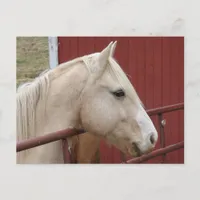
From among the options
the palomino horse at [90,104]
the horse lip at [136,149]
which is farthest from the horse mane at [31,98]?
the horse lip at [136,149]

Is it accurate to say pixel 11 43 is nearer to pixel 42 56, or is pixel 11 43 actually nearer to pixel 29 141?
pixel 42 56

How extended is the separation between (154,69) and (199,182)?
42 centimetres

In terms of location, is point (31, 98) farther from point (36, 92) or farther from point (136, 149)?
point (136, 149)

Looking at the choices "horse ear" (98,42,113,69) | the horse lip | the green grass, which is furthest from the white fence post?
the horse lip

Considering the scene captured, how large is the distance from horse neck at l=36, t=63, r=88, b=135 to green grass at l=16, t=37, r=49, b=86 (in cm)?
6

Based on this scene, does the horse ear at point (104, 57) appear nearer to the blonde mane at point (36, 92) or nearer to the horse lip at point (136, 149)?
the blonde mane at point (36, 92)

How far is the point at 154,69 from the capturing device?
154 centimetres

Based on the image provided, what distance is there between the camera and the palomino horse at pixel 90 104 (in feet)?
4.82

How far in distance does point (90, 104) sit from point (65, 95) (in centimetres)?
9

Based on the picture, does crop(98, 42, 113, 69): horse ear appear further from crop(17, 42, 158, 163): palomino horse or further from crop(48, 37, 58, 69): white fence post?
crop(48, 37, 58, 69): white fence post

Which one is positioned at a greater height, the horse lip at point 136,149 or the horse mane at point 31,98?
the horse mane at point 31,98

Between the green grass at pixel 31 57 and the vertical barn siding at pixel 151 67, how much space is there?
0.05 meters

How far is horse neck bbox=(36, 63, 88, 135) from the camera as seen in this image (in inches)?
58.4
